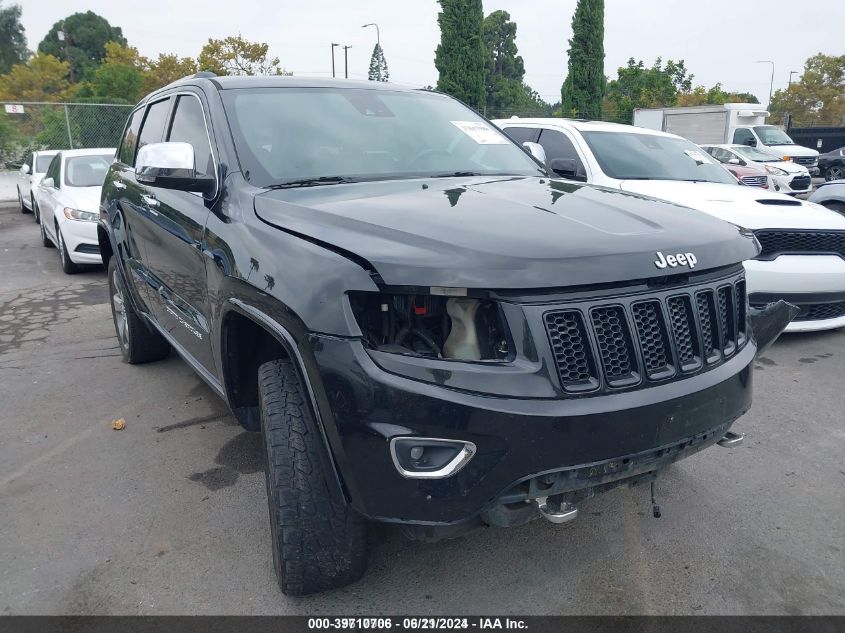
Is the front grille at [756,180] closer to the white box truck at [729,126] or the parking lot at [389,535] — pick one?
the white box truck at [729,126]

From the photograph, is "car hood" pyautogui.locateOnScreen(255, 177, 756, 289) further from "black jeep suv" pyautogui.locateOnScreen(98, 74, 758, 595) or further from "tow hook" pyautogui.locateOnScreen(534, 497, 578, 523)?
"tow hook" pyautogui.locateOnScreen(534, 497, 578, 523)

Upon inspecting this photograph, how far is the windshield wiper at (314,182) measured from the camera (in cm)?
286

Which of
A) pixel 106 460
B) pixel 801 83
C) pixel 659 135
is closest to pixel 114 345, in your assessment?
pixel 106 460

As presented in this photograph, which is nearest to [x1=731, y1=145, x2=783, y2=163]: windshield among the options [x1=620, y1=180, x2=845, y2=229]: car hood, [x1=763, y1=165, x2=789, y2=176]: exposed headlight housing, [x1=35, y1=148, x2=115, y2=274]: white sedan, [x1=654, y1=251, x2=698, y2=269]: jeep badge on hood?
[x1=763, y1=165, x2=789, y2=176]: exposed headlight housing

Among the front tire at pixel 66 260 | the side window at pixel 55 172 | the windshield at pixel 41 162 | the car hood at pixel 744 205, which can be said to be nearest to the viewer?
the car hood at pixel 744 205

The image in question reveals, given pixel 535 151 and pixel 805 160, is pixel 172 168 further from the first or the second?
pixel 805 160

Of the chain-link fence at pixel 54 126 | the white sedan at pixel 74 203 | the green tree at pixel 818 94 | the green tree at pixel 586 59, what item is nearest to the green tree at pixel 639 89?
the green tree at pixel 586 59

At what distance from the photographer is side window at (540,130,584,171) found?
6868mm

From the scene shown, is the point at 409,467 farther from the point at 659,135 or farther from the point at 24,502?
the point at 659,135

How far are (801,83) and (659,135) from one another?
59164 mm

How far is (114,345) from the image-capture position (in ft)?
19.5

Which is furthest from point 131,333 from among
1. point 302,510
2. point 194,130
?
point 302,510

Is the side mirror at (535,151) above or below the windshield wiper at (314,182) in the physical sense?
above

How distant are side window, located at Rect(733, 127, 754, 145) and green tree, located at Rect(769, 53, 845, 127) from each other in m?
35.8
